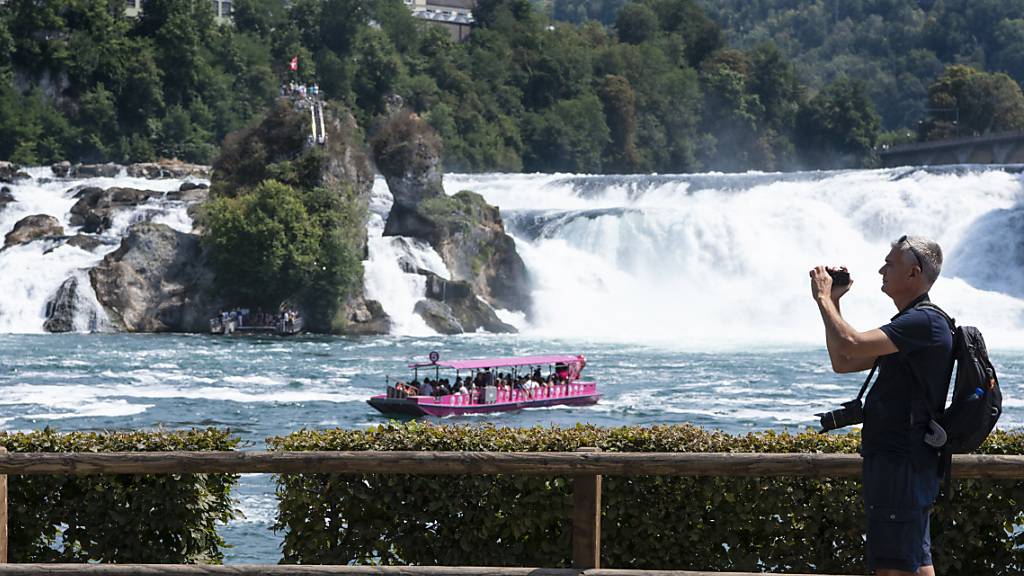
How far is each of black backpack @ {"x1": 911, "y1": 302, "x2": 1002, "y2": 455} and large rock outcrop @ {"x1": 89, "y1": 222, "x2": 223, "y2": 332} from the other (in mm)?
A: 53840

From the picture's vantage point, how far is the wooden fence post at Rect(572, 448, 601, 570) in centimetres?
862

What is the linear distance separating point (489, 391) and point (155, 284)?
25.8 meters

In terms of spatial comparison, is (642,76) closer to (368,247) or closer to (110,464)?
(368,247)

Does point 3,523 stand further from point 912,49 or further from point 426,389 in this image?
point 912,49

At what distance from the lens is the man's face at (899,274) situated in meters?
7.31

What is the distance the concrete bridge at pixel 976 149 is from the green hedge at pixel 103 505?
308 feet

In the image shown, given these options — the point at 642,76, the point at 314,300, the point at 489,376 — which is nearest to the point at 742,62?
the point at 642,76

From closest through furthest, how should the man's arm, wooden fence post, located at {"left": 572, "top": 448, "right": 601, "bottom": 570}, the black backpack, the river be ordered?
the man's arm
the black backpack
wooden fence post, located at {"left": 572, "top": 448, "right": 601, "bottom": 570}
the river

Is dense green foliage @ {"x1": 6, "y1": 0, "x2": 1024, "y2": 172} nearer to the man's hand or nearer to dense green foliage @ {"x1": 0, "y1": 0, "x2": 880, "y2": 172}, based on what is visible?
dense green foliage @ {"x1": 0, "y1": 0, "x2": 880, "y2": 172}

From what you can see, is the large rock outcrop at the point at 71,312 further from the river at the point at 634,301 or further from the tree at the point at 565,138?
the tree at the point at 565,138

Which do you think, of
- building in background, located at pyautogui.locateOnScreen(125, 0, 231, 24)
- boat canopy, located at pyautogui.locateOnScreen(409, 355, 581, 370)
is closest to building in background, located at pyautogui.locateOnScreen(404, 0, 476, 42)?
building in background, located at pyautogui.locateOnScreen(125, 0, 231, 24)

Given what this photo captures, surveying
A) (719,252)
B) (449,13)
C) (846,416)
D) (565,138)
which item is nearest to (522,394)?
(719,252)

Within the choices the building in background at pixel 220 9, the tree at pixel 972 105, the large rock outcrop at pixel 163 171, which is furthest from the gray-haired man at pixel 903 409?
the tree at pixel 972 105

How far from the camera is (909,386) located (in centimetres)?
724
